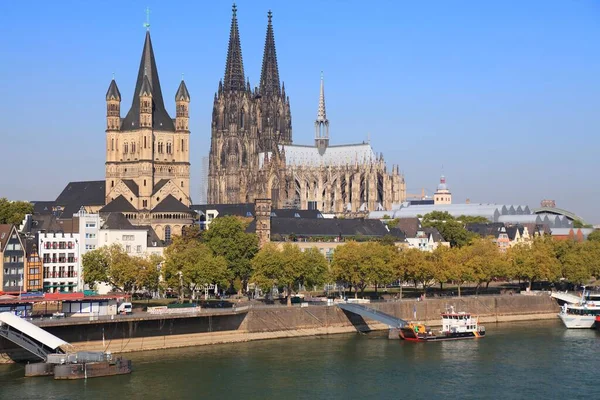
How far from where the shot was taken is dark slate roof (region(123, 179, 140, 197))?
502ft

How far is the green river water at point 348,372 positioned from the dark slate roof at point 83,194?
6267cm

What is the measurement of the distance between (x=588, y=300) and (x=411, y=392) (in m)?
53.7

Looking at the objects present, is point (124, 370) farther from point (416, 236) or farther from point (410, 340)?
point (416, 236)

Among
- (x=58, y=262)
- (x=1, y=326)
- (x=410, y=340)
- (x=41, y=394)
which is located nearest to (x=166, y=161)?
(x=58, y=262)

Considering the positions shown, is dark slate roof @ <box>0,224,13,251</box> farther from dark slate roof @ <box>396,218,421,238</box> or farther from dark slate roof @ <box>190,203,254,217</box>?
dark slate roof @ <box>396,218,421,238</box>

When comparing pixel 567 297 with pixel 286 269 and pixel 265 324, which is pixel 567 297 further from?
pixel 265 324

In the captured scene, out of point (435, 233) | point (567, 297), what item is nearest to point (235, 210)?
point (435, 233)

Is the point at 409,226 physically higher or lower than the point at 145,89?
lower

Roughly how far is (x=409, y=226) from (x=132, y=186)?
47358mm

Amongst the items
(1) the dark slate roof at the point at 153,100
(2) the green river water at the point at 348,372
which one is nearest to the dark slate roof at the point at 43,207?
(1) the dark slate roof at the point at 153,100

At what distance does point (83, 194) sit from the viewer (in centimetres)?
16100

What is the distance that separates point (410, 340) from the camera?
103750 millimetres

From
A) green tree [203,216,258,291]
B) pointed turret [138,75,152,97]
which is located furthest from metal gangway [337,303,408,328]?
pointed turret [138,75,152,97]

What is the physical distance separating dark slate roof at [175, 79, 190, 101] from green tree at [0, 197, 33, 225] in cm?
2507
